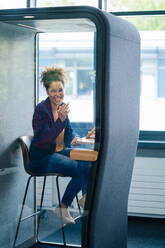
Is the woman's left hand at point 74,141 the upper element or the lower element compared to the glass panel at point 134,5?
lower

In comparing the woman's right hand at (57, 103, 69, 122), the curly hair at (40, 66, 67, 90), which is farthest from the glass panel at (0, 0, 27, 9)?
the woman's right hand at (57, 103, 69, 122)

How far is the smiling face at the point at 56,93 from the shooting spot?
111 inches

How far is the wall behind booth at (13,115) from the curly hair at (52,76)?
0.31 feet

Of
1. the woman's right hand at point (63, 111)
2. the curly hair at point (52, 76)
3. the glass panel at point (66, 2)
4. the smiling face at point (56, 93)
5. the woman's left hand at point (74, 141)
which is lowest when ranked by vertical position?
the woman's left hand at point (74, 141)

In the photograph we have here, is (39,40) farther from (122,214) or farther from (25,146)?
(122,214)

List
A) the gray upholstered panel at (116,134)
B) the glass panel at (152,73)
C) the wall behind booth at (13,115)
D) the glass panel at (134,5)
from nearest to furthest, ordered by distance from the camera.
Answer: the gray upholstered panel at (116,134)
the wall behind booth at (13,115)
the glass panel at (134,5)
the glass panel at (152,73)

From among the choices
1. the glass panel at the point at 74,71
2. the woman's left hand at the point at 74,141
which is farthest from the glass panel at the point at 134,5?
the woman's left hand at the point at 74,141

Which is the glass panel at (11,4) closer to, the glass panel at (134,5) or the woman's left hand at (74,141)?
the glass panel at (134,5)

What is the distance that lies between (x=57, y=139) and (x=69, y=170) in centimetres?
22

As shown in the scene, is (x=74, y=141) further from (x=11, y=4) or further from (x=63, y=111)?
(x=11, y=4)

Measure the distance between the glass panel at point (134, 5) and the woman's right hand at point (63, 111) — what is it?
1.87m

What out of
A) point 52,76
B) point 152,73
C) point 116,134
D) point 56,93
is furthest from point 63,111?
point 152,73

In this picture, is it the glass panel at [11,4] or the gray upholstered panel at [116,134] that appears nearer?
the gray upholstered panel at [116,134]

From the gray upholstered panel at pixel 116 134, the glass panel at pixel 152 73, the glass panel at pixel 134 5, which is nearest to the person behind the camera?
the gray upholstered panel at pixel 116 134
